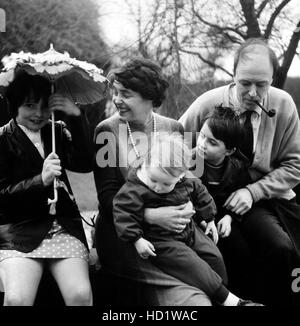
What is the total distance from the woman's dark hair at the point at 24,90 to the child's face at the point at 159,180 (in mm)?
645

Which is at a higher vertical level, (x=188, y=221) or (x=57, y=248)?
(x=188, y=221)

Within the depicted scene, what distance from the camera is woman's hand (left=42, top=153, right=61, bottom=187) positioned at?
2.35 metres

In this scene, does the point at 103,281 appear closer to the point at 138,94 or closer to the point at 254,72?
the point at 138,94

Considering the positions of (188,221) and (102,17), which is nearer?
(188,221)

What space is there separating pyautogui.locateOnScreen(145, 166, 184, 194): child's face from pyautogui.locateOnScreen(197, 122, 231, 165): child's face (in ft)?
1.12

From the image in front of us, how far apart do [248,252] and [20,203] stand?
45.4 inches

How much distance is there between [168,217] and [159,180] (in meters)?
0.17

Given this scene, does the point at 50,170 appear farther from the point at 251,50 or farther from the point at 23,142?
the point at 251,50

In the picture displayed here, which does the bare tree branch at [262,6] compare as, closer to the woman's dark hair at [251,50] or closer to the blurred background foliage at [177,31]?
the blurred background foliage at [177,31]

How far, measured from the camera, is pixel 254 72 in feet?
8.91

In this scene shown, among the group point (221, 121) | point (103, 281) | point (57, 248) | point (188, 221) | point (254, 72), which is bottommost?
point (103, 281)

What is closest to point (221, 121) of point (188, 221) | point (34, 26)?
point (188, 221)
